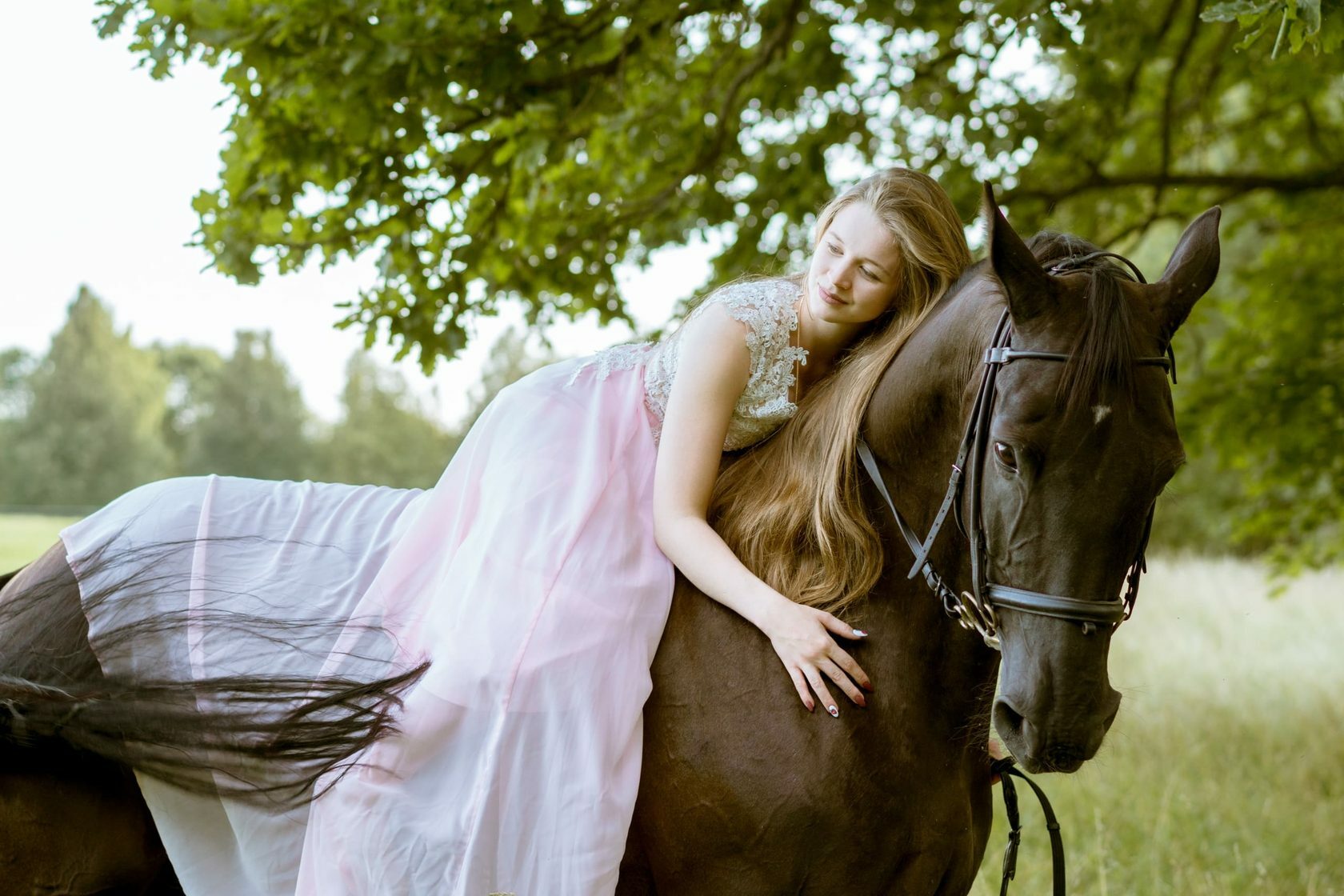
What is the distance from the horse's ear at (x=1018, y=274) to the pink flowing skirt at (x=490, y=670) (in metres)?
0.98

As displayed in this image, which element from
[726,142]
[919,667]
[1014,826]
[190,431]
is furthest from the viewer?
[190,431]

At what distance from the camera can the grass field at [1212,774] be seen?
17.6 ft

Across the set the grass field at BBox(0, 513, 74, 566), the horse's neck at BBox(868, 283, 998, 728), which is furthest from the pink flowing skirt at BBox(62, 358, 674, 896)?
the grass field at BBox(0, 513, 74, 566)

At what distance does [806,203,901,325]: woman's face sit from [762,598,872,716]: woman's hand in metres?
0.81

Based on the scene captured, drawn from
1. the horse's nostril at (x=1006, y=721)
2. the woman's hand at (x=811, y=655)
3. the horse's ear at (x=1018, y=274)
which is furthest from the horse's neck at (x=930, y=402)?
the horse's nostril at (x=1006, y=721)

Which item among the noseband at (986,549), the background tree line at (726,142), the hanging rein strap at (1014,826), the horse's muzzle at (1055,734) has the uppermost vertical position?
the background tree line at (726,142)

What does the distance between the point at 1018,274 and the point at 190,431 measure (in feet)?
177

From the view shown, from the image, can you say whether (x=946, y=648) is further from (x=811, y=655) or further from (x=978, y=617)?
(x=811, y=655)

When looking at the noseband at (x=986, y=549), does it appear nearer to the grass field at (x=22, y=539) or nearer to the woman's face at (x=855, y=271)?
the woman's face at (x=855, y=271)

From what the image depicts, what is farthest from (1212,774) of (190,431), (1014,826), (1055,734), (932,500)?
(190,431)

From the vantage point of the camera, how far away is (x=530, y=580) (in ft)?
7.73

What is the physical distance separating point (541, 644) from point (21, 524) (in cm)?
2380

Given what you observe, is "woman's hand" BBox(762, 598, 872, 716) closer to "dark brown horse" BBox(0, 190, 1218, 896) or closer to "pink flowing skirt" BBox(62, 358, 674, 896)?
"dark brown horse" BBox(0, 190, 1218, 896)

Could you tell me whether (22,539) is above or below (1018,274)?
below
